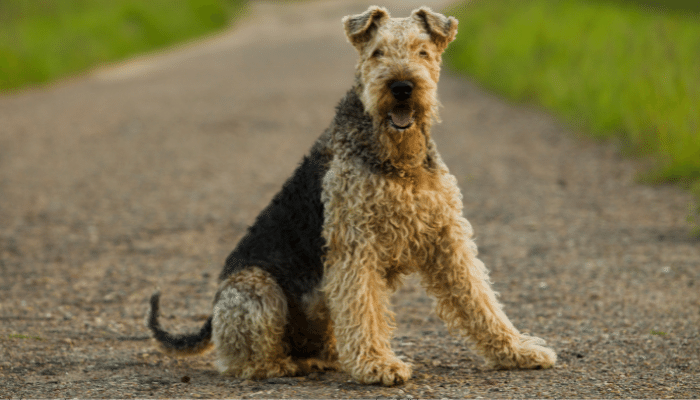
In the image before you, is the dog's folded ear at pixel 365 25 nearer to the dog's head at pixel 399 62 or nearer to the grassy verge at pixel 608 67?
the dog's head at pixel 399 62

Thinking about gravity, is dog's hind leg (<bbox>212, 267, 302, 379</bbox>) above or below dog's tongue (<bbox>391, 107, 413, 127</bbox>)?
below

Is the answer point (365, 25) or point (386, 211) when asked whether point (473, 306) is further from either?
point (365, 25)

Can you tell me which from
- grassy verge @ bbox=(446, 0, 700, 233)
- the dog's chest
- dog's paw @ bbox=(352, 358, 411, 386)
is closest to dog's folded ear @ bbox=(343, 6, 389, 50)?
the dog's chest

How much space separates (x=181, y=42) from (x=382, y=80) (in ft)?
66.5

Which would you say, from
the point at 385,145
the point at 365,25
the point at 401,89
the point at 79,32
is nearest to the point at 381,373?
the point at 385,145

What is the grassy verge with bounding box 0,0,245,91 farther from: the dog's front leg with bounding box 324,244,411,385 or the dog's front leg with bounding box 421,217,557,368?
the dog's front leg with bounding box 421,217,557,368

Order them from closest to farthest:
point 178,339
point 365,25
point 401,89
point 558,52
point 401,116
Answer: point 401,89 < point 401,116 < point 365,25 < point 178,339 < point 558,52

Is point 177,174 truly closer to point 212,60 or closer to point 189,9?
point 212,60

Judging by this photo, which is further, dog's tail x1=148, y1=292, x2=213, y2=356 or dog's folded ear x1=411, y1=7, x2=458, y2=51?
dog's tail x1=148, y1=292, x2=213, y2=356

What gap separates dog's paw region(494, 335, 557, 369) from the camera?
4090 mm

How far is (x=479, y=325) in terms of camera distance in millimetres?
4113

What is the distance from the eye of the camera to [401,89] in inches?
144

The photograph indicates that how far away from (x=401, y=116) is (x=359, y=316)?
1.04m

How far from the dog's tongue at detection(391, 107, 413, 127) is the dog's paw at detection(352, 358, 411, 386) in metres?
1.21
